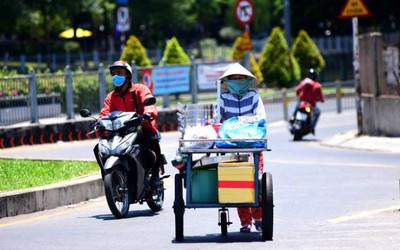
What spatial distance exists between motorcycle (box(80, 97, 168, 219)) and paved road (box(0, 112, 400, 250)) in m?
0.27

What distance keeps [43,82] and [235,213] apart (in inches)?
626

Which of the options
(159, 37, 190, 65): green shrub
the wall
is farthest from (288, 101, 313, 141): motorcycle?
(159, 37, 190, 65): green shrub

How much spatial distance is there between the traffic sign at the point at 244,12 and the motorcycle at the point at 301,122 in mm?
7199

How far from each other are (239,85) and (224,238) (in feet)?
5.17

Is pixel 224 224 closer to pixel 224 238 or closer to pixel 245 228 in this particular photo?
pixel 224 238

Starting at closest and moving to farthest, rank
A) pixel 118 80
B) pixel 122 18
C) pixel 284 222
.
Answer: pixel 284 222 < pixel 118 80 < pixel 122 18

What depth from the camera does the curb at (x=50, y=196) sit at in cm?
1489

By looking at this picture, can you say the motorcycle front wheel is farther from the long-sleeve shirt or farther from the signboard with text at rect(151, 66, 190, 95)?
the signboard with text at rect(151, 66, 190, 95)

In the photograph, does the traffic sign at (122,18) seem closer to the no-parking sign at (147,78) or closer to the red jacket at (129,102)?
the no-parking sign at (147,78)

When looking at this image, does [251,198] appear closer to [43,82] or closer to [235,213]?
[235,213]

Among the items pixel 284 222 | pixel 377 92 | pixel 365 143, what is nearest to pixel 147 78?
pixel 377 92

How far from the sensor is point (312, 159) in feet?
78.0

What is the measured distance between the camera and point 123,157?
14344 mm

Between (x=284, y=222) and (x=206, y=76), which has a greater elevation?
(x=206, y=76)
